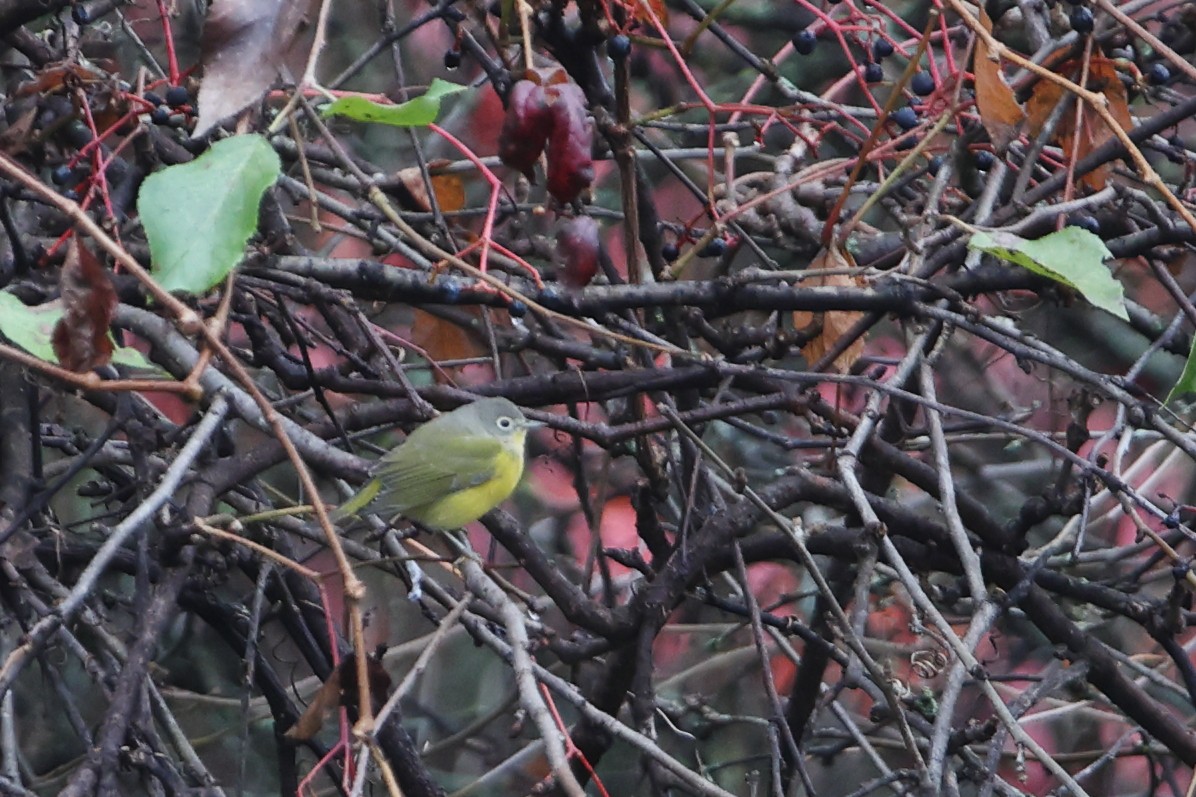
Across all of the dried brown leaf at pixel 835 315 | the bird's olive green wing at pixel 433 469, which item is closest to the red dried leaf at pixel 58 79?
the bird's olive green wing at pixel 433 469

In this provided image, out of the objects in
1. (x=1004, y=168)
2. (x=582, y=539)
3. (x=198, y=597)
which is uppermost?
(x=1004, y=168)

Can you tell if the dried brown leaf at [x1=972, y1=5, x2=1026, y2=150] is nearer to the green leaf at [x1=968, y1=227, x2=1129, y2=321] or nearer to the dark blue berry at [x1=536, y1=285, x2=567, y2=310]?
the green leaf at [x1=968, y1=227, x2=1129, y2=321]

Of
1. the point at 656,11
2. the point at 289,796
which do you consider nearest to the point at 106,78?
the point at 656,11

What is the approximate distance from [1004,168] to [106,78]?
1759mm

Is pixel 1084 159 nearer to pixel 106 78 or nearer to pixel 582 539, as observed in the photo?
pixel 106 78

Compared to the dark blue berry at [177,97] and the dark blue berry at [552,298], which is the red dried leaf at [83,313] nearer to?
the dark blue berry at [552,298]

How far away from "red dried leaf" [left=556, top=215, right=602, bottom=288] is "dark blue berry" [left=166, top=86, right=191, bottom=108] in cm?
93

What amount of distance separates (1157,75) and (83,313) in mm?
2461

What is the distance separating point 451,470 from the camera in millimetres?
3145

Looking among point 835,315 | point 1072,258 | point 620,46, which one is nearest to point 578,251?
point 620,46

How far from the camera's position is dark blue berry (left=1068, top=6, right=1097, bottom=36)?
2.56 m

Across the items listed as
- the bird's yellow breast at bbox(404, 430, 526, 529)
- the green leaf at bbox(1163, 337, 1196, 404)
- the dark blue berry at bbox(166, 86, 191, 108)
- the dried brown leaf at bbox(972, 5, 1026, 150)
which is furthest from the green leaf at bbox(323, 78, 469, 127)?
the bird's yellow breast at bbox(404, 430, 526, 529)

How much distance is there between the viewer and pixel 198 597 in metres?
3.14

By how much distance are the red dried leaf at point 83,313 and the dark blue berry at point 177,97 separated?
1385mm
